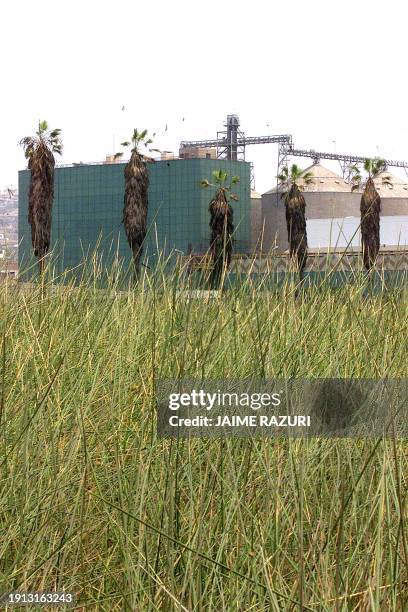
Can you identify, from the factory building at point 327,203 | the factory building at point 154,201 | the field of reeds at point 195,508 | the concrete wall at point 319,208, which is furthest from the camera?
the factory building at point 154,201

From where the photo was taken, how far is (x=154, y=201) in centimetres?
6981

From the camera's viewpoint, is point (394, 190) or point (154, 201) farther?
point (154, 201)

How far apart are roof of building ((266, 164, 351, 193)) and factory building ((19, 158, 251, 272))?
445cm

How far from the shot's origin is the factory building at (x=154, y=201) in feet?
222

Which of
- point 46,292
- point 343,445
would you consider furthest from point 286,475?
point 46,292

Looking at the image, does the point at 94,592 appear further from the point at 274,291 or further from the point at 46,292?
the point at 46,292

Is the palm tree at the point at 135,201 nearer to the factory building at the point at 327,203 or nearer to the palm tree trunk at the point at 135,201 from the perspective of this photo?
the palm tree trunk at the point at 135,201

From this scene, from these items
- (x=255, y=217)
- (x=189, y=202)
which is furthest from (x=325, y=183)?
(x=189, y=202)

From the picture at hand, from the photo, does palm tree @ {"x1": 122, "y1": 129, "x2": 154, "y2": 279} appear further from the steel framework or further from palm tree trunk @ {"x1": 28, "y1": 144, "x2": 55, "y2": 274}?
the steel framework

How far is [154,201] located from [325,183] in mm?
11927

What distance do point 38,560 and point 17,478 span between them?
35 cm

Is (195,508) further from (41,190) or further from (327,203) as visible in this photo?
(327,203)

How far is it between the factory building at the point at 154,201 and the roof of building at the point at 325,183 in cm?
445

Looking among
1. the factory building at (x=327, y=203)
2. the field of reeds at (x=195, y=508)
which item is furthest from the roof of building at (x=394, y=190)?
the field of reeds at (x=195, y=508)
